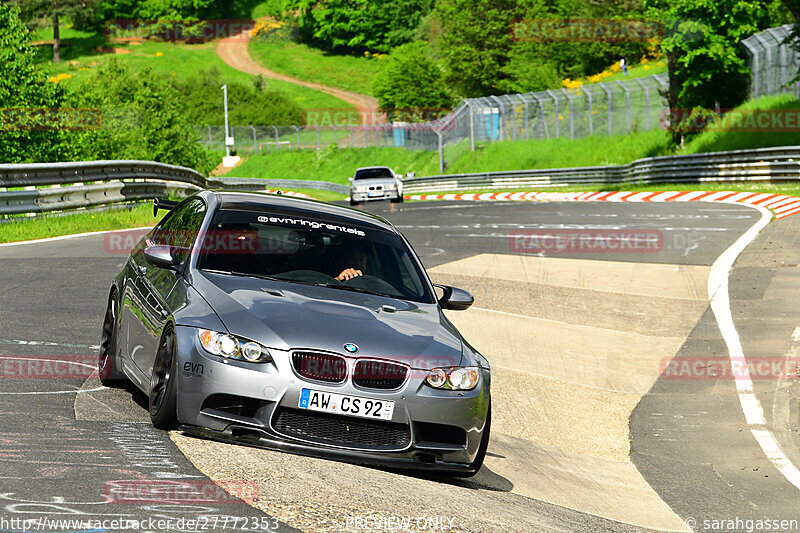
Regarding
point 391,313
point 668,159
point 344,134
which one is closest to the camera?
point 391,313

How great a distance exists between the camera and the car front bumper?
233 inches

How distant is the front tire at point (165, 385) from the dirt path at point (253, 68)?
115 meters

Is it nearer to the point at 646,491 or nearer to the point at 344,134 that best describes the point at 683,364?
the point at 646,491

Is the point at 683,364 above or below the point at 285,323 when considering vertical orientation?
below

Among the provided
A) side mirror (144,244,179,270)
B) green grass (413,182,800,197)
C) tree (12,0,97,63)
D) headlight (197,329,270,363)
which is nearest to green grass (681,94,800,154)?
green grass (413,182,800,197)

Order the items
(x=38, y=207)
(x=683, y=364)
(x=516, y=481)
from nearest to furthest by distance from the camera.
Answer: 1. (x=516, y=481)
2. (x=683, y=364)
3. (x=38, y=207)

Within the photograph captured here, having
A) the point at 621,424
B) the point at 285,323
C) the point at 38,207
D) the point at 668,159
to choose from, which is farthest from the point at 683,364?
the point at 668,159

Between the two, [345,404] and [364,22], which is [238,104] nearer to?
[364,22]

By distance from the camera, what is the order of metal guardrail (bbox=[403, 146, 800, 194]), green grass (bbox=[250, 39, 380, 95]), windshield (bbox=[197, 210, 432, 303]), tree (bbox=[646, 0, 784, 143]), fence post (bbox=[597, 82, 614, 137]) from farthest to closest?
green grass (bbox=[250, 39, 380, 95]) → fence post (bbox=[597, 82, 614, 137]) → tree (bbox=[646, 0, 784, 143]) → metal guardrail (bbox=[403, 146, 800, 194]) → windshield (bbox=[197, 210, 432, 303])

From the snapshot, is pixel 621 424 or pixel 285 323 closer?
pixel 285 323

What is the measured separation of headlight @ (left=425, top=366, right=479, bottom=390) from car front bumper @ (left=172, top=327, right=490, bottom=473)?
5 centimetres

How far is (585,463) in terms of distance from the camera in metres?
8.45

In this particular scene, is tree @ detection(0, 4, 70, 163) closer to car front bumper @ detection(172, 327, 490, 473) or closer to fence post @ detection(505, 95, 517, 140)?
fence post @ detection(505, 95, 517, 140)

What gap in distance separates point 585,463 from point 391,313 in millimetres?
2540
